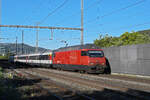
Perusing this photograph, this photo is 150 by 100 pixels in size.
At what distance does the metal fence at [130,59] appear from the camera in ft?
60.1

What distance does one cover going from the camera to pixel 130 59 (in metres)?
20.2

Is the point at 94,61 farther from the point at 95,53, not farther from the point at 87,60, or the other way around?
the point at 95,53

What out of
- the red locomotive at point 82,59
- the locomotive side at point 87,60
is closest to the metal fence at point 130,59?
the red locomotive at point 82,59

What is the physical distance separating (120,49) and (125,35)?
19.9 meters

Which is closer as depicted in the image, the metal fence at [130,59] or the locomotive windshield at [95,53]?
the metal fence at [130,59]

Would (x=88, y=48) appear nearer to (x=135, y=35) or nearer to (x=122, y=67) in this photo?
(x=122, y=67)

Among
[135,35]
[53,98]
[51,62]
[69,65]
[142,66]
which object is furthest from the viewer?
[135,35]

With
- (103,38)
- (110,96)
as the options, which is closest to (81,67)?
(110,96)

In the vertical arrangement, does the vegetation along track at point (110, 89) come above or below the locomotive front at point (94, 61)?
below

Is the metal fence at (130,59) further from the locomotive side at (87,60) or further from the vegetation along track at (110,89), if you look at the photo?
the vegetation along track at (110,89)

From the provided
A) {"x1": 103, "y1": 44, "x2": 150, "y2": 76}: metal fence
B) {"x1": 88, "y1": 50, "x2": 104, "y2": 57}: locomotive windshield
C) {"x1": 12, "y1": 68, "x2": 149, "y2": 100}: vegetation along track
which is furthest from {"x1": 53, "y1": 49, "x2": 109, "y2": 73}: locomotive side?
{"x1": 12, "y1": 68, "x2": 149, "y2": 100}: vegetation along track

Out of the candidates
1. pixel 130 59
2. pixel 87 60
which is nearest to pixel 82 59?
pixel 87 60

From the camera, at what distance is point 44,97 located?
9508mm

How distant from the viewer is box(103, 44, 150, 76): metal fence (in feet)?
60.1
